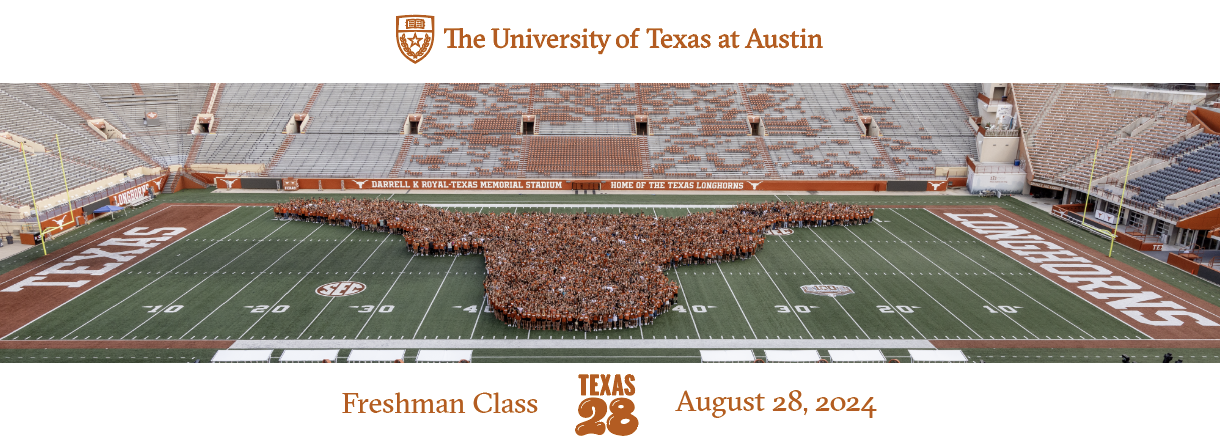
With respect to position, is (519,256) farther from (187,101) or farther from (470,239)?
(187,101)

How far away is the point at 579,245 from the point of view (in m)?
24.5

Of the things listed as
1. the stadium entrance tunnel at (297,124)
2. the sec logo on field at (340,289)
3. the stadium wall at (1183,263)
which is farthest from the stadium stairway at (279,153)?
the stadium wall at (1183,263)

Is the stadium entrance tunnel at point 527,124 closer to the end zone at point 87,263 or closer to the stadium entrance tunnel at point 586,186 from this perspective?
the stadium entrance tunnel at point 586,186

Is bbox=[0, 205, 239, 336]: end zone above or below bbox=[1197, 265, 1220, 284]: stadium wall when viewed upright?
below

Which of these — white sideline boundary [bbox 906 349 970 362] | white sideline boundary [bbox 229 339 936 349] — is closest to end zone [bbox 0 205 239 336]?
white sideline boundary [bbox 229 339 936 349]

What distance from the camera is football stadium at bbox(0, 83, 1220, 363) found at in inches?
753

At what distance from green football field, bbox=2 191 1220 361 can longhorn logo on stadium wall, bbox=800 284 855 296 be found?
37 cm

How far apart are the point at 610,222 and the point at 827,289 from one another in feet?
29.0

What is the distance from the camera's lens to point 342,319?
20.0 metres

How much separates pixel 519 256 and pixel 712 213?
9930 millimetres

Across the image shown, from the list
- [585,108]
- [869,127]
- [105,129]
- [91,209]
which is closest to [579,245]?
[91,209]

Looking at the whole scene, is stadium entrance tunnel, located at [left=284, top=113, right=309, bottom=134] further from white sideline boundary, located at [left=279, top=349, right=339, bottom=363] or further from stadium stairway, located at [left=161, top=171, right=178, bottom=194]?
white sideline boundary, located at [left=279, top=349, right=339, bottom=363]

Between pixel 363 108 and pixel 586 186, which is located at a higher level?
pixel 363 108

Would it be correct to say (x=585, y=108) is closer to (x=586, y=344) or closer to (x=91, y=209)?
(x=91, y=209)
